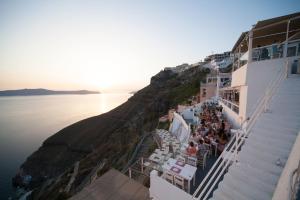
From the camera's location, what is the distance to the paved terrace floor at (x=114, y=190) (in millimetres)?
7629

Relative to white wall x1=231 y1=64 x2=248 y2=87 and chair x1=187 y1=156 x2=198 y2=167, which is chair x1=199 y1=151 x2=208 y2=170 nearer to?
chair x1=187 y1=156 x2=198 y2=167

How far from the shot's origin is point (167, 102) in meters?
54.2

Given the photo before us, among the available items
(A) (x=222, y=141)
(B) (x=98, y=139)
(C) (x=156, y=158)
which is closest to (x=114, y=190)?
(C) (x=156, y=158)

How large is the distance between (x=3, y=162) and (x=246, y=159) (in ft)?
199

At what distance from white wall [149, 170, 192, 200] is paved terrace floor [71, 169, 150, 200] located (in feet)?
2.70

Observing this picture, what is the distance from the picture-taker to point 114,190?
8.03 m

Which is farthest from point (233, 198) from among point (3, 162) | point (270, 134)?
point (3, 162)

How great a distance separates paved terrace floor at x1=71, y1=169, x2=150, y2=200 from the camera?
300 inches

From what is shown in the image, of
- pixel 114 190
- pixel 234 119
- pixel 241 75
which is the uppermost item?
pixel 241 75

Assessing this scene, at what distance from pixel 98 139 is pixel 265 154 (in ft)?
169

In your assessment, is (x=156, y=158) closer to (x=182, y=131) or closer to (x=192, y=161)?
(x=192, y=161)

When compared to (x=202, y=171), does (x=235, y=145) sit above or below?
above

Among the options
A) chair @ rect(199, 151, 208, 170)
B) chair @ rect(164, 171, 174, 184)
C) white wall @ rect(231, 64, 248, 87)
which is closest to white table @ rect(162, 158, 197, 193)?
chair @ rect(164, 171, 174, 184)

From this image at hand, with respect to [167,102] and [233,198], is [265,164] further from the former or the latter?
[167,102]
